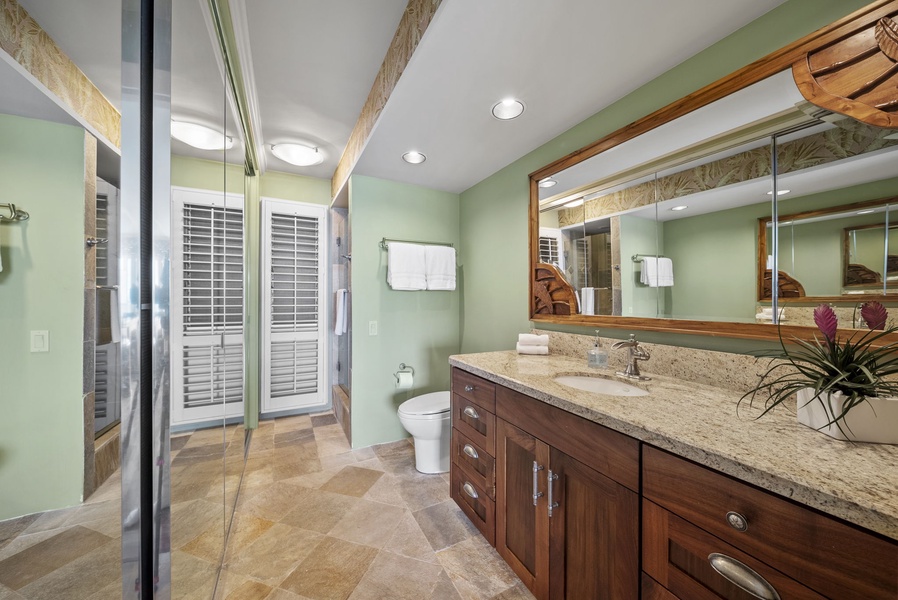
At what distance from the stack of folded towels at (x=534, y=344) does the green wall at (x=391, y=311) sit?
42.6 inches

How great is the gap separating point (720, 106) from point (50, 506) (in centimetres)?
208

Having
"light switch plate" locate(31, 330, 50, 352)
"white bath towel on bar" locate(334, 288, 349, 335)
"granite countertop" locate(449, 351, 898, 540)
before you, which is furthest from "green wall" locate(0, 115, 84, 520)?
"white bath towel on bar" locate(334, 288, 349, 335)

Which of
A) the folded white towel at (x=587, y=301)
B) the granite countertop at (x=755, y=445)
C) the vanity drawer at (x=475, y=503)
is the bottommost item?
the vanity drawer at (x=475, y=503)

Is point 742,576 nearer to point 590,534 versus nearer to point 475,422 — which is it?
point 590,534

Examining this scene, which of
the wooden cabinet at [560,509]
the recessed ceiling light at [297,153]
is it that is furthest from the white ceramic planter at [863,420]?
the recessed ceiling light at [297,153]

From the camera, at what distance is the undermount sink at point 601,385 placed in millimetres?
1364

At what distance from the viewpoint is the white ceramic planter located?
2.39 ft

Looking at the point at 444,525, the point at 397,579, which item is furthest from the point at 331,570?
the point at 444,525

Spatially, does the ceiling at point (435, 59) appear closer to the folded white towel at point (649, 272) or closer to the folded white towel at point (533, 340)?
the folded white towel at point (649, 272)

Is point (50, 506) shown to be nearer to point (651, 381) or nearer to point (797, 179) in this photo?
point (651, 381)

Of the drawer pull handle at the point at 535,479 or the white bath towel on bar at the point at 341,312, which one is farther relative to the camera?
the white bath towel on bar at the point at 341,312

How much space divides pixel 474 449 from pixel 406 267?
153 centimetres

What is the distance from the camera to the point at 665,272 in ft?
4.79

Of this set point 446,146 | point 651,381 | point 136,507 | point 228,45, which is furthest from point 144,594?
point 446,146
